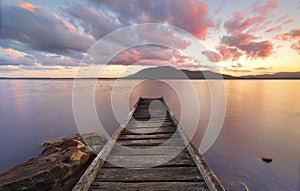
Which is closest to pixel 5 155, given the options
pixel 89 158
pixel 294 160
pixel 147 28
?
pixel 89 158

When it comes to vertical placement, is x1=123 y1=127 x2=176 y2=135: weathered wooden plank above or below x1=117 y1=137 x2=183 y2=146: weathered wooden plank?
below

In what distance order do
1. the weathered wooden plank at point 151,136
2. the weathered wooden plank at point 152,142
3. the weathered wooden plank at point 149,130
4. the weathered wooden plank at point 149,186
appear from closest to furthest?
1. the weathered wooden plank at point 149,186
2. the weathered wooden plank at point 152,142
3. the weathered wooden plank at point 151,136
4. the weathered wooden plank at point 149,130

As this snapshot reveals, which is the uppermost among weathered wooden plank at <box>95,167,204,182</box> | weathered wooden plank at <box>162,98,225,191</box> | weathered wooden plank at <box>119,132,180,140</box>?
weathered wooden plank at <box>162,98,225,191</box>

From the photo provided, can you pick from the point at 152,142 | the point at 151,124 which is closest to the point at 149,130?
the point at 151,124

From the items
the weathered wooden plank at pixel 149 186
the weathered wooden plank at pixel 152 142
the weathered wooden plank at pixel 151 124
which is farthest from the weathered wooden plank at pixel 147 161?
the weathered wooden plank at pixel 151 124

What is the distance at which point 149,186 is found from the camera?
2732mm

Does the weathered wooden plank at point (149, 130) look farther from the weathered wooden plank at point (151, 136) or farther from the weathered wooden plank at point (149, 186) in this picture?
the weathered wooden plank at point (149, 186)

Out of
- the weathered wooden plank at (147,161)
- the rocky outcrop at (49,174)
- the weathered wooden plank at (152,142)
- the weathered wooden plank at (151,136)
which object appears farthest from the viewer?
the weathered wooden plank at (151,136)

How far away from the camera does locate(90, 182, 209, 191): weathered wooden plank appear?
2.67 m

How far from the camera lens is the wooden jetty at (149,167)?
2.72 meters

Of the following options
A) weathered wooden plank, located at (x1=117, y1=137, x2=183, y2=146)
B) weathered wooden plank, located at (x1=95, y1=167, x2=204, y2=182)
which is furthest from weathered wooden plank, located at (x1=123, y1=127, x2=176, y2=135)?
weathered wooden plank, located at (x1=95, y1=167, x2=204, y2=182)

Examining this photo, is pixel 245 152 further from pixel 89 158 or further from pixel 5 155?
pixel 5 155

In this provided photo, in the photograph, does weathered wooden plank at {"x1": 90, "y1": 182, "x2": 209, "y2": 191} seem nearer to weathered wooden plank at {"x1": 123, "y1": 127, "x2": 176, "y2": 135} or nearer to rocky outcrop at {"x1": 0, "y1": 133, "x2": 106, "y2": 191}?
weathered wooden plank at {"x1": 123, "y1": 127, "x2": 176, "y2": 135}

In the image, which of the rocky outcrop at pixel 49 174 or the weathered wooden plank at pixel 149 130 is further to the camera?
the weathered wooden plank at pixel 149 130
